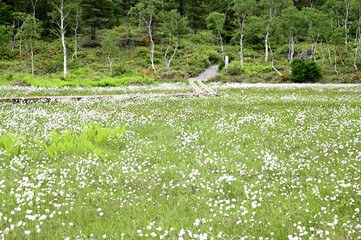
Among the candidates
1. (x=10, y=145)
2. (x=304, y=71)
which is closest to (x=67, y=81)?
(x=10, y=145)

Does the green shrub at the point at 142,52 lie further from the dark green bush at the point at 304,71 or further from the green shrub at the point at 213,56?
the dark green bush at the point at 304,71

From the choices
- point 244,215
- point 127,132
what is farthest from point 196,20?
point 244,215

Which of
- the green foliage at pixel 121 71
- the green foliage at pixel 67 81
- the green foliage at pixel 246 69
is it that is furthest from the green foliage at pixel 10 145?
the green foliage at pixel 246 69

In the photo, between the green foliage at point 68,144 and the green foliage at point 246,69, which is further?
the green foliage at point 246,69

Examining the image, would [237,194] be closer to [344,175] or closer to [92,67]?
[344,175]

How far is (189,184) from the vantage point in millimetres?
4703

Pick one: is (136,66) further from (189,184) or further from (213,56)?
(189,184)

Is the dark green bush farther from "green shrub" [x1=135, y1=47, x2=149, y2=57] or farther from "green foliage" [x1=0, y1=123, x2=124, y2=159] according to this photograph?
"green shrub" [x1=135, y1=47, x2=149, y2=57]

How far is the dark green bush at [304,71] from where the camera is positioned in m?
32.2

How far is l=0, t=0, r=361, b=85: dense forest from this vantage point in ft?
126

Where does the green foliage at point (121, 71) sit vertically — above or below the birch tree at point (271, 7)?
below

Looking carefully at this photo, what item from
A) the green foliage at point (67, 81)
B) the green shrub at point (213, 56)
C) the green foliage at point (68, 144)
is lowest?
the green foliage at point (68, 144)

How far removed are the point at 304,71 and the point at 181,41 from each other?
31.1 m

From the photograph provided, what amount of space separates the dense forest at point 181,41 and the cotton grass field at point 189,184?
27034 millimetres
